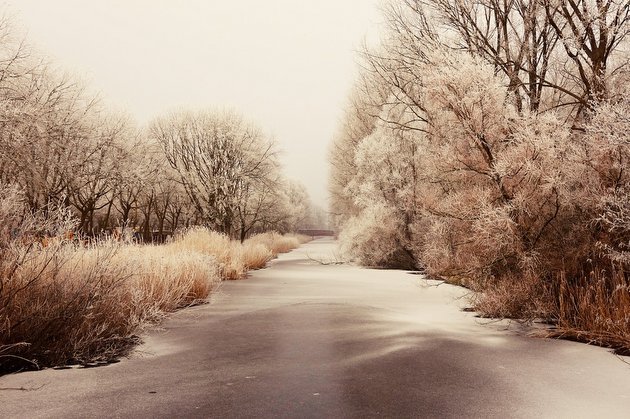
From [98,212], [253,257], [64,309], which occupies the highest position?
[98,212]

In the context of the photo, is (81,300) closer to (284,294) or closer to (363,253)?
(284,294)

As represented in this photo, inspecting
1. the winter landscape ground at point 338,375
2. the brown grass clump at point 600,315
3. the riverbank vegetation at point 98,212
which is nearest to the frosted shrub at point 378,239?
the riverbank vegetation at point 98,212

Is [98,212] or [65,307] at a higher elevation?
[98,212]

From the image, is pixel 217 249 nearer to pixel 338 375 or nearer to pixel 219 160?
pixel 338 375

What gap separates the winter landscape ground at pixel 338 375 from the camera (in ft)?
14.2

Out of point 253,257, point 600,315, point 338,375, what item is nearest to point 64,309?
point 338,375

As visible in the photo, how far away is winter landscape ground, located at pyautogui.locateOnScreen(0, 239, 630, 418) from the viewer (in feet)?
14.2

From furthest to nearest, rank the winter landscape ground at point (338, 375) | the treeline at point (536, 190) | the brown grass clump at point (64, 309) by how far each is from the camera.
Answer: the treeline at point (536, 190), the brown grass clump at point (64, 309), the winter landscape ground at point (338, 375)

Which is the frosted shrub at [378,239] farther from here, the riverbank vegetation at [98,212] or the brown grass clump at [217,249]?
the brown grass clump at [217,249]

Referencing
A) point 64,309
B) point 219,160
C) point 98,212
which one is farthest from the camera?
point 98,212

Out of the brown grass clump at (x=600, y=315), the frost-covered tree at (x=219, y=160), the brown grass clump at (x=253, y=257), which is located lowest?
Result: the brown grass clump at (x=600, y=315)

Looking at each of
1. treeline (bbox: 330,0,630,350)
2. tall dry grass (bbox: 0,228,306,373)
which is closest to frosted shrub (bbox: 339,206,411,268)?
treeline (bbox: 330,0,630,350)

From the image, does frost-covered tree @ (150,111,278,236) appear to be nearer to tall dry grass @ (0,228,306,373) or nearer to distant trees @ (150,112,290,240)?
distant trees @ (150,112,290,240)

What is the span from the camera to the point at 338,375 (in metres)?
5.32
